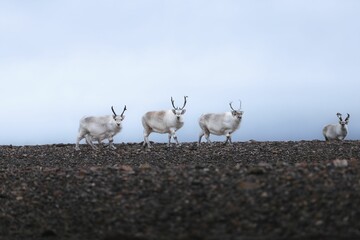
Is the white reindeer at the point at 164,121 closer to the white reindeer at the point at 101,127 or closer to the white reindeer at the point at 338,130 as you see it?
the white reindeer at the point at 101,127

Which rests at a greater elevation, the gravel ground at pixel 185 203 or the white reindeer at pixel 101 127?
the white reindeer at pixel 101 127

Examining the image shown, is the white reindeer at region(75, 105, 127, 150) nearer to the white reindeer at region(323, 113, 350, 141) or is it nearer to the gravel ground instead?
the gravel ground

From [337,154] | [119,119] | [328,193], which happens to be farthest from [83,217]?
[119,119]

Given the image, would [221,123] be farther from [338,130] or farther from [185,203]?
[185,203]

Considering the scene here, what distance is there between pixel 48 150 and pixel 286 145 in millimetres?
9106

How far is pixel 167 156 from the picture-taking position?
22734 mm

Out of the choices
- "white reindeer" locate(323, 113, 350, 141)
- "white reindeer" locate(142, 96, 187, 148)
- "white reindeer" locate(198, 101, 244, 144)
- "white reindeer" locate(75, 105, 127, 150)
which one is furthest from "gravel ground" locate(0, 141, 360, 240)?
"white reindeer" locate(323, 113, 350, 141)

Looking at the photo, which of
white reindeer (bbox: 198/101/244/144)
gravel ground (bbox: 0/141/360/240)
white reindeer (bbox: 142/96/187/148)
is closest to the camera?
gravel ground (bbox: 0/141/360/240)

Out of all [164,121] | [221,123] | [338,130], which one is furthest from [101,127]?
[338,130]

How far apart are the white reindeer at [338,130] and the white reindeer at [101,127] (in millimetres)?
11014

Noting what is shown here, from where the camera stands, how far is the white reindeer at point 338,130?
31859mm

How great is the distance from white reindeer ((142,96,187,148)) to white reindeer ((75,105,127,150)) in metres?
1.48

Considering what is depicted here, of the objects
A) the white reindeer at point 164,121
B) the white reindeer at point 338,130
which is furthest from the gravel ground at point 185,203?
the white reindeer at point 338,130

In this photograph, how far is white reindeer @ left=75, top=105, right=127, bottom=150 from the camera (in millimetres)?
26283
